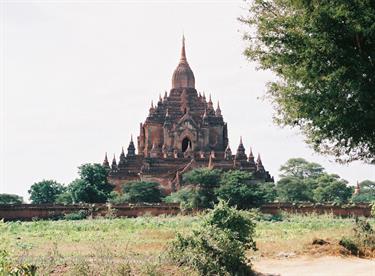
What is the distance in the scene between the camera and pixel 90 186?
149ft

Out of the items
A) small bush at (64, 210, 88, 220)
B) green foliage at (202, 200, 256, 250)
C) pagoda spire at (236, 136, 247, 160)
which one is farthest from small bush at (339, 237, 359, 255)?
pagoda spire at (236, 136, 247, 160)

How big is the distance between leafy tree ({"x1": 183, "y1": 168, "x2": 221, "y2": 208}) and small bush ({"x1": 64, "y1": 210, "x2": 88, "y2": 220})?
24.6 feet

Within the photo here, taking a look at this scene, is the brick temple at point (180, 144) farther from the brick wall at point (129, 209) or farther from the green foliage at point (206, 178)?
the brick wall at point (129, 209)

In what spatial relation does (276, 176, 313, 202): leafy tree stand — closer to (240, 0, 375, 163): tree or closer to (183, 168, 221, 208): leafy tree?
(183, 168, 221, 208): leafy tree

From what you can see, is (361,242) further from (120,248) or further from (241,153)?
(241,153)

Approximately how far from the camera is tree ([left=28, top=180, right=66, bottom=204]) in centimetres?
5466

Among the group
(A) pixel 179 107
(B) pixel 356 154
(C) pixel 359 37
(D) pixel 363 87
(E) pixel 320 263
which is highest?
(A) pixel 179 107

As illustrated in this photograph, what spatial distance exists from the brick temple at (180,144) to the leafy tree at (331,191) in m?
6.68

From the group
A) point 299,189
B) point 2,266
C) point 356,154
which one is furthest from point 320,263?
point 299,189

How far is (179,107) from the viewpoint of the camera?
192 ft

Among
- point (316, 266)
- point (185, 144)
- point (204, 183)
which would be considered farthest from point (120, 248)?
point (185, 144)

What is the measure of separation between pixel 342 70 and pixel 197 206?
1110 inches

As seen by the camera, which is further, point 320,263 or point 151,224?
point 151,224

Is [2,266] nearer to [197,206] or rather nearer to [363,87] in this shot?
[363,87]
